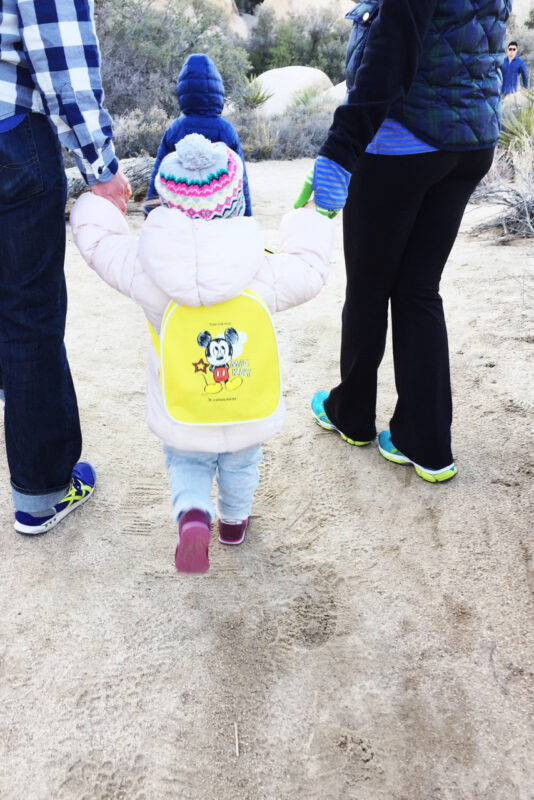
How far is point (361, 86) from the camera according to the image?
70.9 inches

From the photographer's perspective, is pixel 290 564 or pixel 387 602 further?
pixel 290 564

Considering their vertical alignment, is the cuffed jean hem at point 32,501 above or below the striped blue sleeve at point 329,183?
below

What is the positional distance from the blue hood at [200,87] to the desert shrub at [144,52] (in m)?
6.27

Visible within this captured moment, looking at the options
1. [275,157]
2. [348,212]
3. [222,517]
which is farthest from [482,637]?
[275,157]

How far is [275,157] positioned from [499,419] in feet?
25.7

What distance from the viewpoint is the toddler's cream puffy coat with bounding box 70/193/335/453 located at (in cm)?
153

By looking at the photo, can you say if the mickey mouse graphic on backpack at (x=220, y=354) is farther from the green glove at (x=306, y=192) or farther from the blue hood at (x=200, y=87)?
the blue hood at (x=200, y=87)

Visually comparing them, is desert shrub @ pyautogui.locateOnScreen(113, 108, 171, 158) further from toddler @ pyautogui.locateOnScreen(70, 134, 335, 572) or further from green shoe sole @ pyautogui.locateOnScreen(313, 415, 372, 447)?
toddler @ pyautogui.locateOnScreen(70, 134, 335, 572)

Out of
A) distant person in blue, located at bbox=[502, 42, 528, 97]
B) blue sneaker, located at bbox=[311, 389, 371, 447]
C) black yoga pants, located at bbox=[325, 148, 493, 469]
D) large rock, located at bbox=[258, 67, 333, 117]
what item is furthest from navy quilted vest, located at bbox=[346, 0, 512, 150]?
large rock, located at bbox=[258, 67, 333, 117]

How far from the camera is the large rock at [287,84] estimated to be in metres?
14.3

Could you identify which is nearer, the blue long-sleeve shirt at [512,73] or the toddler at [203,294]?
the toddler at [203,294]

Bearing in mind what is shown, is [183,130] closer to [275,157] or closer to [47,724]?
[47,724]

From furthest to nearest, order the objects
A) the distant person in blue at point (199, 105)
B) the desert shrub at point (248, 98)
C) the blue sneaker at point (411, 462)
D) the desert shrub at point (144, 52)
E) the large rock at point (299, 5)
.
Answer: the large rock at point (299, 5) → the desert shrub at point (248, 98) → the desert shrub at point (144, 52) → the distant person in blue at point (199, 105) → the blue sneaker at point (411, 462)

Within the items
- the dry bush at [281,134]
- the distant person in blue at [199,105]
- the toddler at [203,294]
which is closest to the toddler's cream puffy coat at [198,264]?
the toddler at [203,294]
